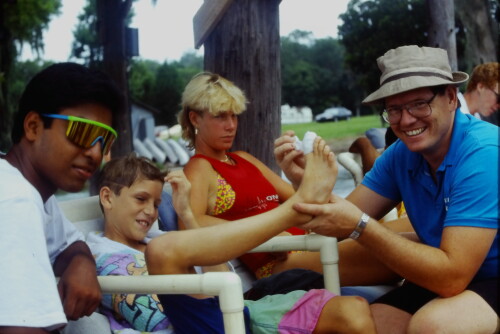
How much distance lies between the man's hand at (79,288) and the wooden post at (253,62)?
6.76ft

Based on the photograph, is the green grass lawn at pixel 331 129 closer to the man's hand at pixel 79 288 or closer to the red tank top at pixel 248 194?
the red tank top at pixel 248 194

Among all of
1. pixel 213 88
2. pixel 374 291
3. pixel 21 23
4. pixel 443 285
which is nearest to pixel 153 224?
pixel 213 88

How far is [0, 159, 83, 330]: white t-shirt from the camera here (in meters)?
1.45

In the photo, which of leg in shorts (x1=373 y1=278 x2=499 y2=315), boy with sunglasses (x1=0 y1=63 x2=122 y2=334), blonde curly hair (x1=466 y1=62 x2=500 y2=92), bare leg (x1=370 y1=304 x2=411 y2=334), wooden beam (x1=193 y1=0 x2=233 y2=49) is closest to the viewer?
boy with sunglasses (x1=0 y1=63 x2=122 y2=334)

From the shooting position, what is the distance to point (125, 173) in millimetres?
2850

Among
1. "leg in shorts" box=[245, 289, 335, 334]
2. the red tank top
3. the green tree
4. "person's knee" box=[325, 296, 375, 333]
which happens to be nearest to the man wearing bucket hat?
"person's knee" box=[325, 296, 375, 333]

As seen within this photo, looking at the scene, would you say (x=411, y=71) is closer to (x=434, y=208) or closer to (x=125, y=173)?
(x=434, y=208)

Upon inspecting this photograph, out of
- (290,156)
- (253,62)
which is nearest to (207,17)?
(253,62)

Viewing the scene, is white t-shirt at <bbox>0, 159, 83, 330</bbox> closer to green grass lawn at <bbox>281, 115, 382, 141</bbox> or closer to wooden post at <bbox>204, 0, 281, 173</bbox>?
green grass lawn at <bbox>281, 115, 382, 141</bbox>

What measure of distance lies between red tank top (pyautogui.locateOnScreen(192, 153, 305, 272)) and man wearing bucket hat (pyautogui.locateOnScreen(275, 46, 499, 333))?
79cm

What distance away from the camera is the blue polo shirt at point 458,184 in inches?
80.4

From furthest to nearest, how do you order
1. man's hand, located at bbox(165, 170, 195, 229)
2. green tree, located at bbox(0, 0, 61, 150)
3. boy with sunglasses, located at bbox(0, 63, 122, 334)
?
green tree, located at bbox(0, 0, 61, 150)
man's hand, located at bbox(165, 170, 195, 229)
boy with sunglasses, located at bbox(0, 63, 122, 334)

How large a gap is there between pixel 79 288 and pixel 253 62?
2288 millimetres

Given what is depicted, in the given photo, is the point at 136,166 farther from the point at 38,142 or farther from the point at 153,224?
the point at 38,142
